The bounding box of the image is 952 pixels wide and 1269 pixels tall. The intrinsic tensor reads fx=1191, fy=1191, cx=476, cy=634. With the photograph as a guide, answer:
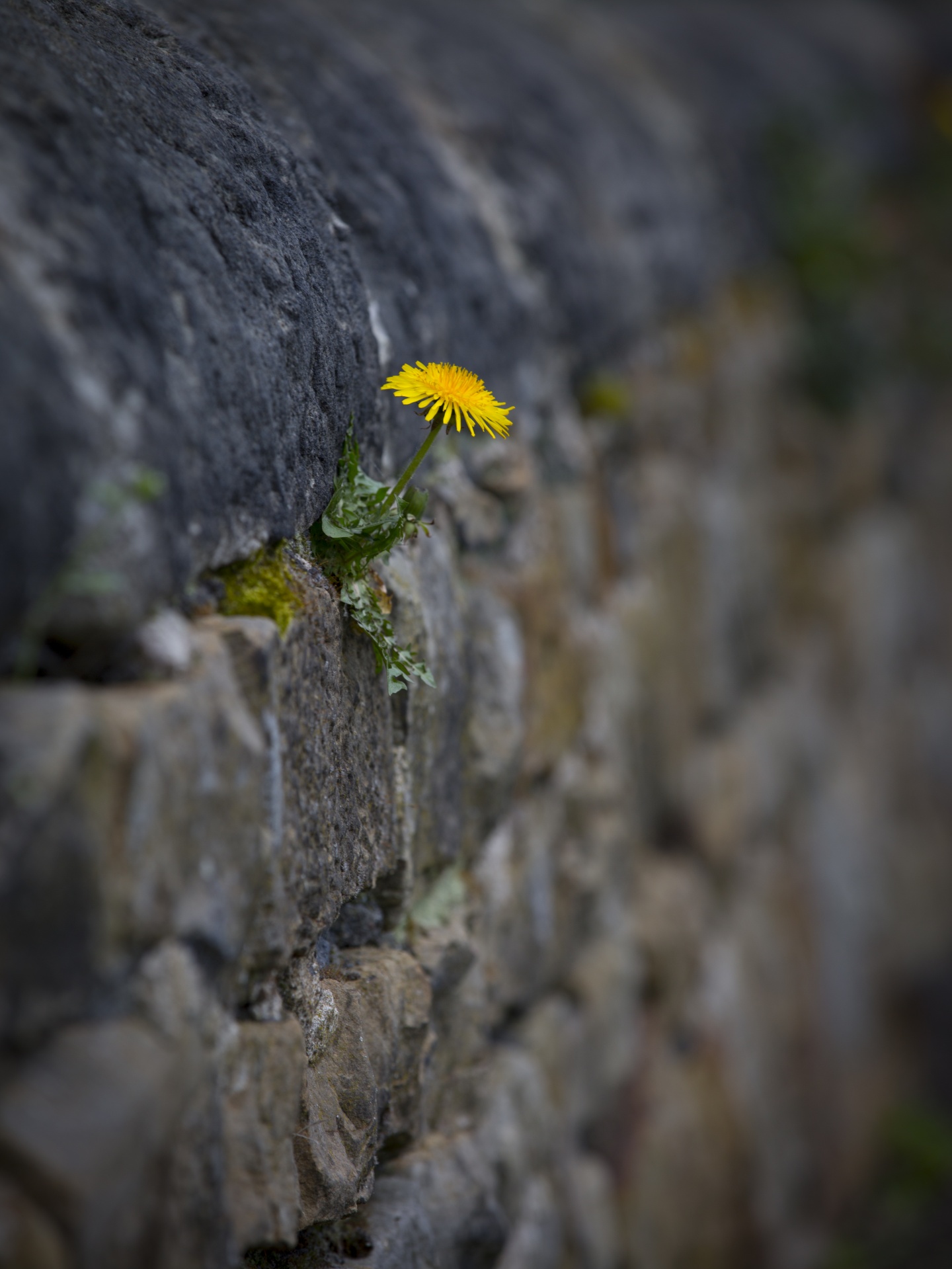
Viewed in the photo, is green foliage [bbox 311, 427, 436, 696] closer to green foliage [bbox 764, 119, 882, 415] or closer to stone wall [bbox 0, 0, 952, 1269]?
stone wall [bbox 0, 0, 952, 1269]

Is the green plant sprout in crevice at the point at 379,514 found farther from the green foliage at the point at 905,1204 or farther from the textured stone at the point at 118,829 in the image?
the green foliage at the point at 905,1204

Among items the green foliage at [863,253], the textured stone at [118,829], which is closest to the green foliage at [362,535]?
the textured stone at [118,829]

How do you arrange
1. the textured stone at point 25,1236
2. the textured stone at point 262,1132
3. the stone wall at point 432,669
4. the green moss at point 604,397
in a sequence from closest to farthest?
the textured stone at point 25,1236 < the stone wall at point 432,669 < the textured stone at point 262,1132 < the green moss at point 604,397

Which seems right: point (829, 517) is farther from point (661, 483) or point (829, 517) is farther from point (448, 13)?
point (448, 13)

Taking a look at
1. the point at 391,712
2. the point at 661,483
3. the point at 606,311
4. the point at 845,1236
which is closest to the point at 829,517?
the point at 661,483

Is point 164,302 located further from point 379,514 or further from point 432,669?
point 432,669

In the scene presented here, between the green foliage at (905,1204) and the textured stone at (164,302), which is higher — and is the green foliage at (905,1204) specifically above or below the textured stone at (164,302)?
below

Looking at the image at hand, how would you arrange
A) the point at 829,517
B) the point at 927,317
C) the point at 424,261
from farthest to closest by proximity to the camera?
1. the point at 927,317
2. the point at 829,517
3. the point at 424,261
